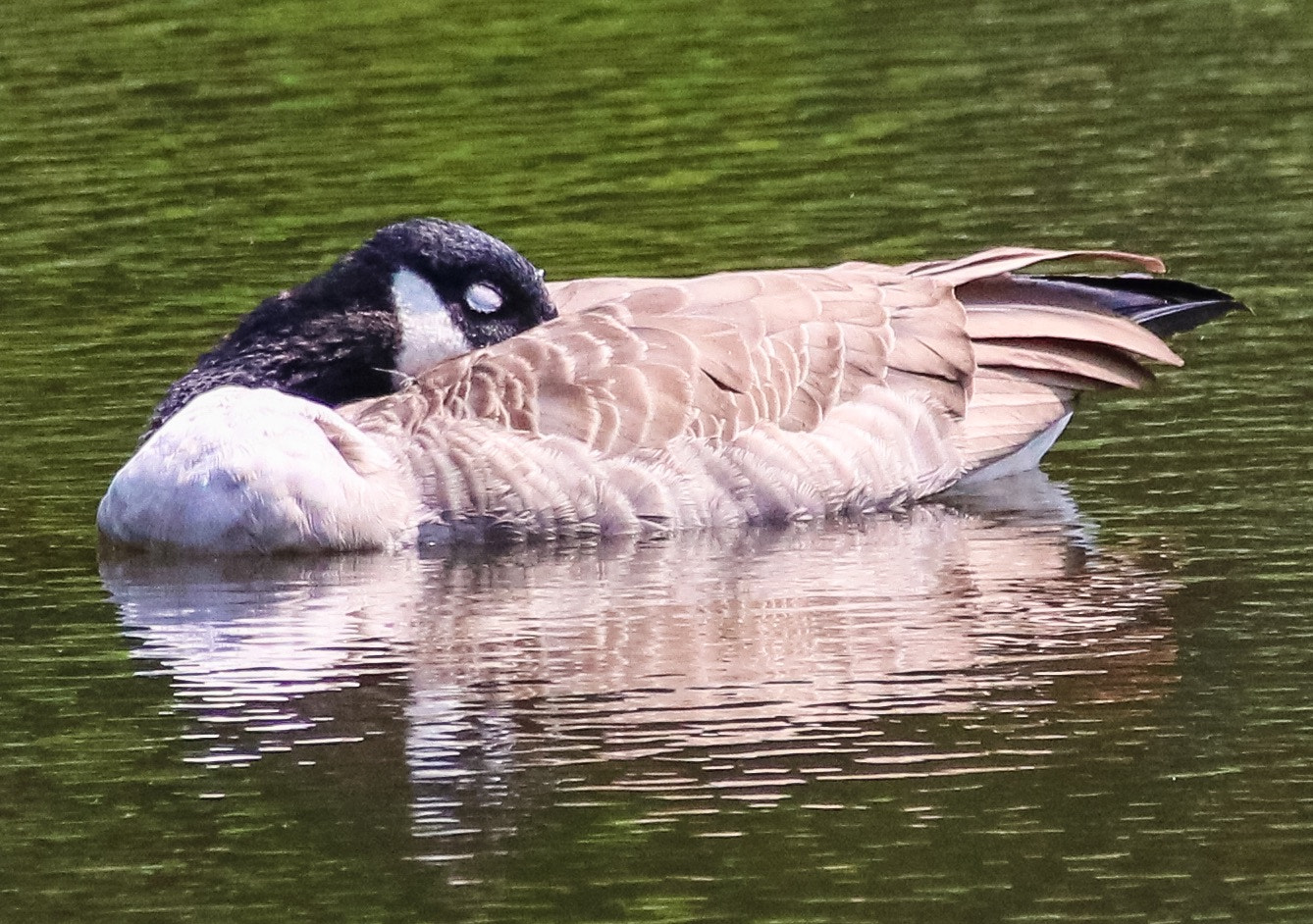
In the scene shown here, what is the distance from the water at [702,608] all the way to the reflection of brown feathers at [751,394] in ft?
0.72

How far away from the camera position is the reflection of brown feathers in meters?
10.1

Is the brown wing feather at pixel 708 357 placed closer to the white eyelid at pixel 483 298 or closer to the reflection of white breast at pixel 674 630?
the white eyelid at pixel 483 298

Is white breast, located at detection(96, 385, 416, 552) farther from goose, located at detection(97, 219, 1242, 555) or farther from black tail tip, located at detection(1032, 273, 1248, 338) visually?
black tail tip, located at detection(1032, 273, 1248, 338)

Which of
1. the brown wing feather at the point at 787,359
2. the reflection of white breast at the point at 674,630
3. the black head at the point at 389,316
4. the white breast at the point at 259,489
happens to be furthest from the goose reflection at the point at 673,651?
the black head at the point at 389,316

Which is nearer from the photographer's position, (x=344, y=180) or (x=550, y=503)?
(x=550, y=503)

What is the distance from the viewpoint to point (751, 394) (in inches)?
411

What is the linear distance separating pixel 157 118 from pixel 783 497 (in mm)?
8848

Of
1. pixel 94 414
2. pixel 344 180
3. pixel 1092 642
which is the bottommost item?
pixel 1092 642

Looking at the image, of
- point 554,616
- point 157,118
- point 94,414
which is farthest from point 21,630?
point 157,118

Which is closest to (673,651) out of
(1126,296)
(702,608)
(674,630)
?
(674,630)

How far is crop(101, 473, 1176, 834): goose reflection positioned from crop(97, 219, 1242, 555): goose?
190mm

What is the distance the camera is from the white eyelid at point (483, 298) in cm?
1073

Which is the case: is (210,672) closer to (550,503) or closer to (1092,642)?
(550,503)

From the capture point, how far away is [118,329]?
13.3m
